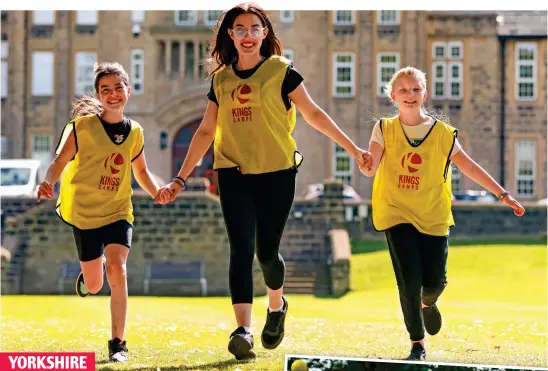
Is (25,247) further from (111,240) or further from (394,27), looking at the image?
(111,240)

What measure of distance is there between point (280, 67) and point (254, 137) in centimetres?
45

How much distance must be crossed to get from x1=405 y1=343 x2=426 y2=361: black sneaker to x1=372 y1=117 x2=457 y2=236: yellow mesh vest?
0.68 metres

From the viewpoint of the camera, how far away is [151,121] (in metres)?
35.2

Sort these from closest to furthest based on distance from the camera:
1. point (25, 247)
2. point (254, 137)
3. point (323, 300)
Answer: point (254, 137)
point (323, 300)
point (25, 247)

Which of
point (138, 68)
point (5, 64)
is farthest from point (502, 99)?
point (5, 64)

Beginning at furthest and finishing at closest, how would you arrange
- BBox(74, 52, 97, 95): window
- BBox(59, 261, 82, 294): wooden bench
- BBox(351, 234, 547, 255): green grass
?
BBox(74, 52, 97, 95): window, BBox(351, 234, 547, 255): green grass, BBox(59, 261, 82, 294): wooden bench

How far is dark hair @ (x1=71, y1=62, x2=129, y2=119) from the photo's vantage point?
7328 mm

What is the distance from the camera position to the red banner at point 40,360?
269 inches

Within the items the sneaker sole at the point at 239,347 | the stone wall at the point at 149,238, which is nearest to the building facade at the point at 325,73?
the stone wall at the point at 149,238

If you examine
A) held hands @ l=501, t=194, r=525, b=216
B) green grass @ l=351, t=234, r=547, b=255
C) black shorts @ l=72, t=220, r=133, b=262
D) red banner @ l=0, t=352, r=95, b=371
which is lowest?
green grass @ l=351, t=234, r=547, b=255

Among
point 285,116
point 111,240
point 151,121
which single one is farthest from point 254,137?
point 151,121

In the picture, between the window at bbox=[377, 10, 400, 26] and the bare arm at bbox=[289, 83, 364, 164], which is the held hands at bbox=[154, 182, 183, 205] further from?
the window at bbox=[377, 10, 400, 26]

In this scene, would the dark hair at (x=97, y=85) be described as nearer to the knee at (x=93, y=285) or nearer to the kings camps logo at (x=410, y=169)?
the knee at (x=93, y=285)

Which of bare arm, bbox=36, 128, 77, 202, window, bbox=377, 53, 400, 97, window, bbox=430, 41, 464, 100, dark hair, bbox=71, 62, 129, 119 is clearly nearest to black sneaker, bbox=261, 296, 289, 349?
bare arm, bbox=36, 128, 77, 202
